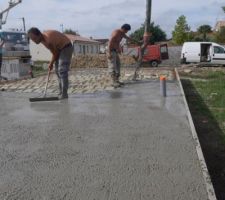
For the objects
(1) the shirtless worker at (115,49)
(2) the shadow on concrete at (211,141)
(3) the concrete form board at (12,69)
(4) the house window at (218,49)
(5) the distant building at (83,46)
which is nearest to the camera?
(2) the shadow on concrete at (211,141)

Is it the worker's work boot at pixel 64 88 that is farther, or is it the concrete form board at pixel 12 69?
the concrete form board at pixel 12 69

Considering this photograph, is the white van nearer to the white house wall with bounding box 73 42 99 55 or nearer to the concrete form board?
the concrete form board

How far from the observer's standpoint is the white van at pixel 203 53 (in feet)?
97.4

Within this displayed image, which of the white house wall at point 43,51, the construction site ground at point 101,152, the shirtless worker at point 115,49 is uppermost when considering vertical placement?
the shirtless worker at point 115,49

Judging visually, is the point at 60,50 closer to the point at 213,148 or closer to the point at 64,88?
the point at 64,88

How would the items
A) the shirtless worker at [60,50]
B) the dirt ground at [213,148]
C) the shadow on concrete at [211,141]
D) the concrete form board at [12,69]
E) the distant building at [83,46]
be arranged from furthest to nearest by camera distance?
the distant building at [83,46], the concrete form board at [12,69], the shirtless worker at [60,50], the shadow on concrete at [211,141], the dirt ground at [213,148]

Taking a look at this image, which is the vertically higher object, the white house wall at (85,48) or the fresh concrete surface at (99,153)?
the fresh concrete surface at (99,153)

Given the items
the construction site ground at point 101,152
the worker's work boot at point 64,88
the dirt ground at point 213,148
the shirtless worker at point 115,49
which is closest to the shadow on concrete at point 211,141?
the dirt ground at point 213,148

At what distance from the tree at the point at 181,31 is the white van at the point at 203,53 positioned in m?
28.9

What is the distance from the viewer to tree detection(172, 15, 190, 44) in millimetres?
59031

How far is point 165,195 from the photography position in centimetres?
344

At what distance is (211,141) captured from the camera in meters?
6.65

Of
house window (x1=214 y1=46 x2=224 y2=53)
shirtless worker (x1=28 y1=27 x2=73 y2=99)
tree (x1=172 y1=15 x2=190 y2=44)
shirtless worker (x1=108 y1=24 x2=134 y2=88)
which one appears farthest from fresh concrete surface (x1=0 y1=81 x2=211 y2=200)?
tree (x1=172 y1=15 x2=190 y2=44)

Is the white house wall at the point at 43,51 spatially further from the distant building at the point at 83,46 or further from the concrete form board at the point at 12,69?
the concrete form board at the point at 12,69
